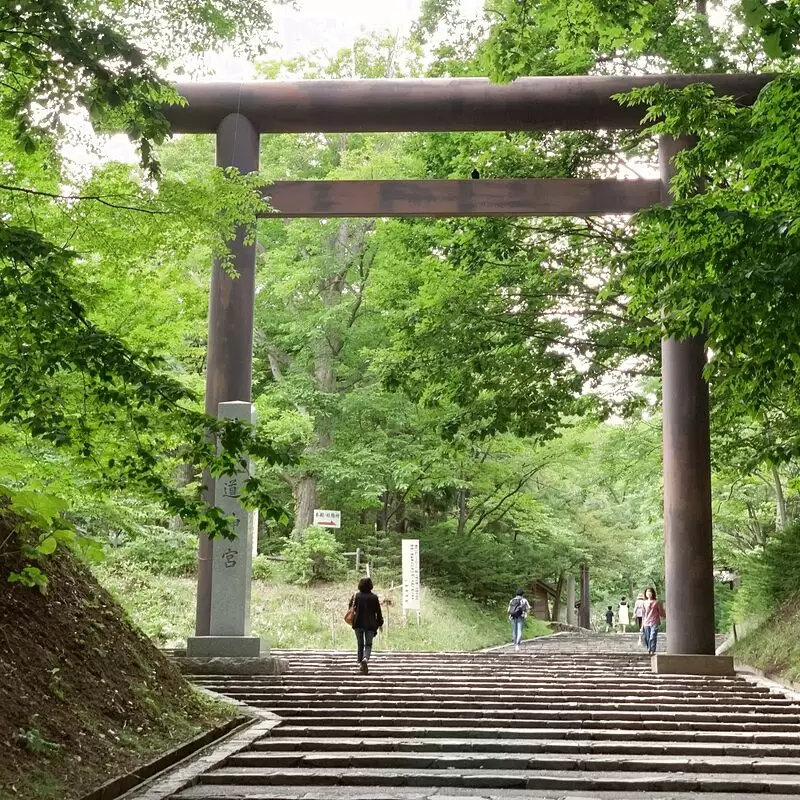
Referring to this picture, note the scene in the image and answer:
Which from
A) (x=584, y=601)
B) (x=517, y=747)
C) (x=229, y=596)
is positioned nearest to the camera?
(x=517, y=747)

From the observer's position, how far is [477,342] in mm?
16453

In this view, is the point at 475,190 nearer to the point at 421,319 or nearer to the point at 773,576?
the point at 421,319

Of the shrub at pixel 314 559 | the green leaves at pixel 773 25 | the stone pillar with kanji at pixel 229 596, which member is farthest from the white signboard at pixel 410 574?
the green leaves at pixel 773 25

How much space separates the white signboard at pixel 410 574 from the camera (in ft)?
68.1

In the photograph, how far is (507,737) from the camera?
891cm

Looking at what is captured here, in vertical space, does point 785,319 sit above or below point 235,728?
Answer: above

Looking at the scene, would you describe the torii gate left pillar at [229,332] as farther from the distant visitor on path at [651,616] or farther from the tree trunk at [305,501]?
the tree trunk at [305,501]

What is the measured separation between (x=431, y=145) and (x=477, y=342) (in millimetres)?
3807

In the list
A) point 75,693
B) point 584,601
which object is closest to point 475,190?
point 75,693

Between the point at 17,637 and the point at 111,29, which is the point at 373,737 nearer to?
the point at 17,637

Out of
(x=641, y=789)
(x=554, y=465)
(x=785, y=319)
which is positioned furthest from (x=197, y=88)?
(x=554, y=465)

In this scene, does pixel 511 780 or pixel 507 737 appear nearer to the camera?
pixel 511 780

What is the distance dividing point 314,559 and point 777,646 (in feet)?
43.4

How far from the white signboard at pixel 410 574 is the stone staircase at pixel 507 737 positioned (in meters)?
6.88
